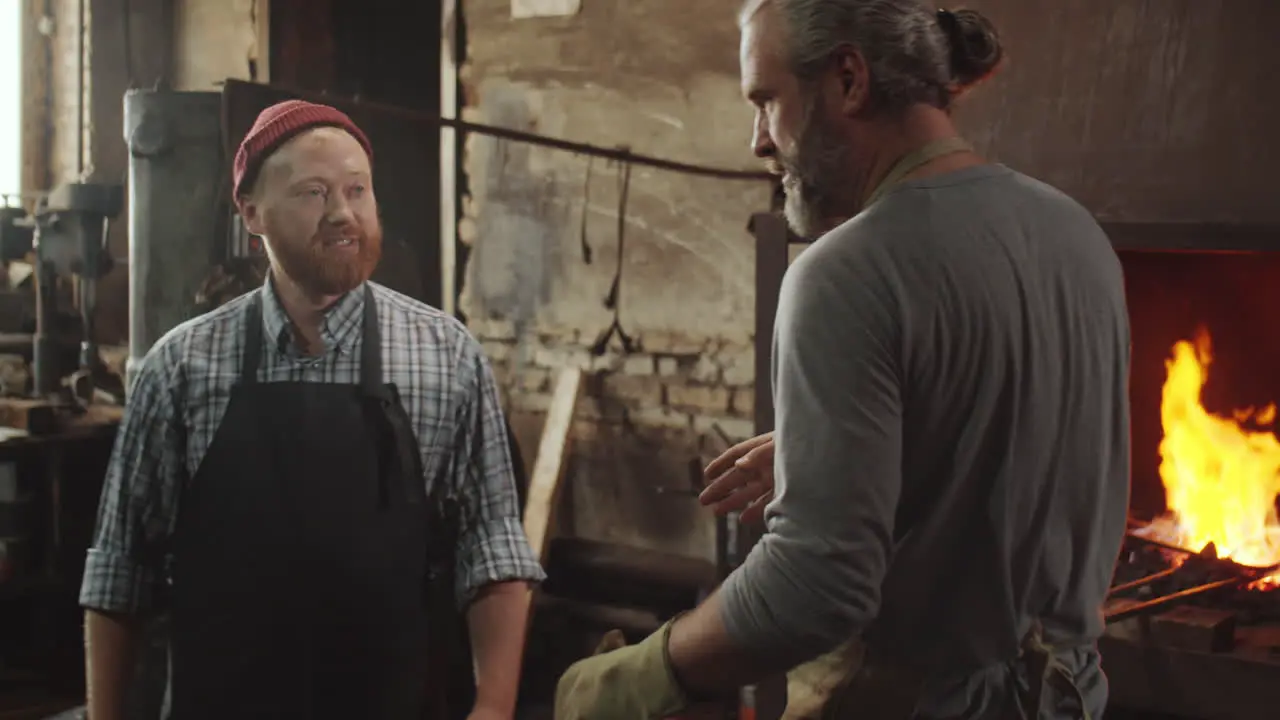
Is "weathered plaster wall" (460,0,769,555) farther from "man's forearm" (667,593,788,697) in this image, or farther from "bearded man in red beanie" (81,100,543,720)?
"man's forearm" (667,593,788,697)

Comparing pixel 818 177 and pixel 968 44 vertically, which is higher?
pixel 968 44

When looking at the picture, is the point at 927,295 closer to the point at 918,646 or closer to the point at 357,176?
the point at 918,646

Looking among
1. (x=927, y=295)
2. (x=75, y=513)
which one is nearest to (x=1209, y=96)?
(x=927, y=295)

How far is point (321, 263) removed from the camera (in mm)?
2268

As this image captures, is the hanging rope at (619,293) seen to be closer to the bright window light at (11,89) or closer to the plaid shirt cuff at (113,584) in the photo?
the plaid shirt cuff at (113,584)

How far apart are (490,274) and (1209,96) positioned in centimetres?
262

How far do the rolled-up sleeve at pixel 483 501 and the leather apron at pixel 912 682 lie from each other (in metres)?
0.71

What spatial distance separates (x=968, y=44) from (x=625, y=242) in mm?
2928

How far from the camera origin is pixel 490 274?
4.96 meters

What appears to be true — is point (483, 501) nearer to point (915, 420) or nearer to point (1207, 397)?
point (915, 420)

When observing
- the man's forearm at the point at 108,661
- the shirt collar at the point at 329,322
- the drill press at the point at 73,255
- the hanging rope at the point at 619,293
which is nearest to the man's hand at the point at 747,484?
the shirt collar at the point at 329,322

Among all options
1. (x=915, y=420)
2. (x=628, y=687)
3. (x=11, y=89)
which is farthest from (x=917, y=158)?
(x=11, y=89)

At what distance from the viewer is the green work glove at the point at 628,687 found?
64.2 inches

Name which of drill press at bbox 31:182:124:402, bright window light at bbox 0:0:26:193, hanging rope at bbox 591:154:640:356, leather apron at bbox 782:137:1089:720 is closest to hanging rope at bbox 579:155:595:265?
hanging rope at bbox 591:154:640:356
